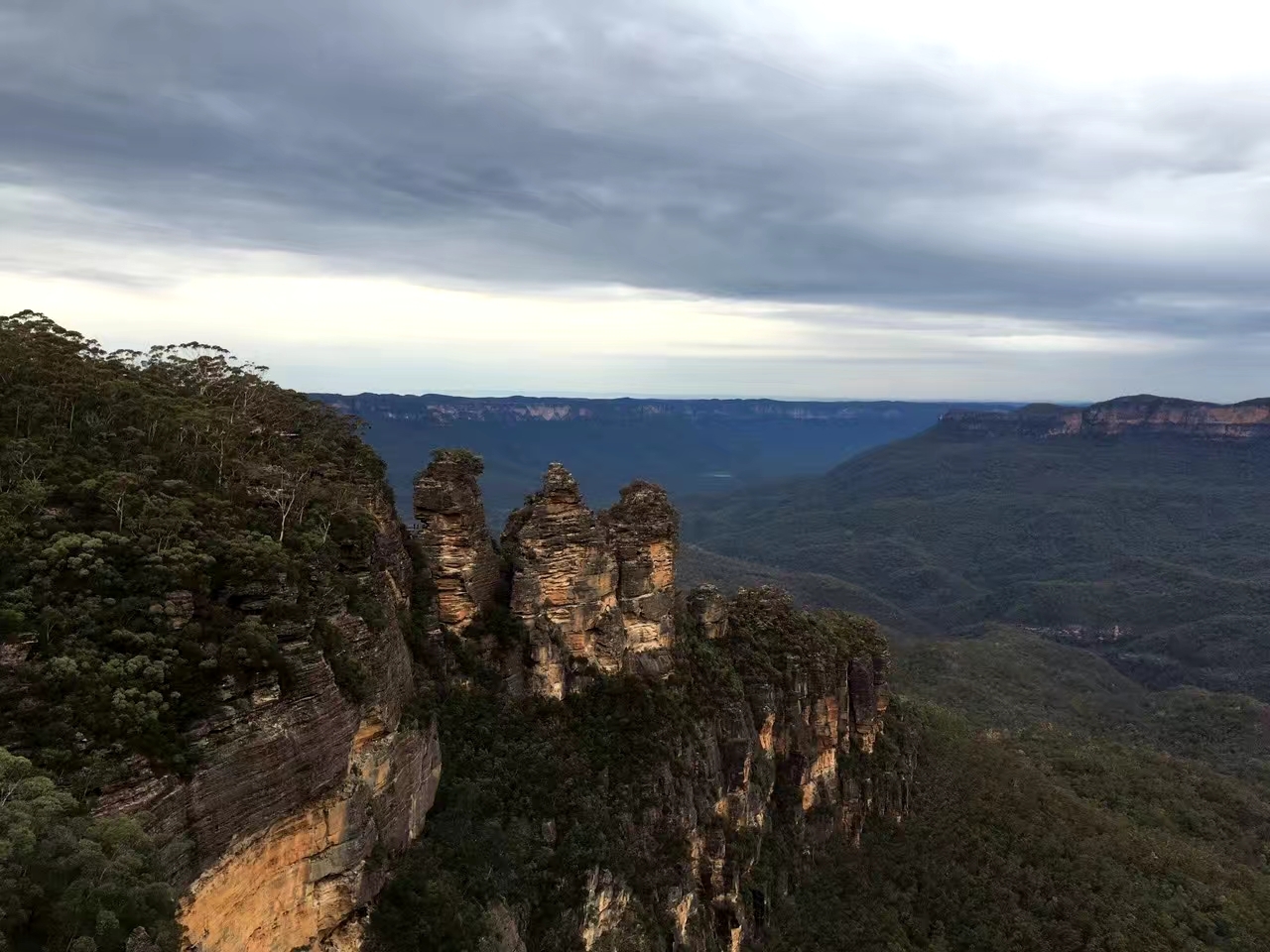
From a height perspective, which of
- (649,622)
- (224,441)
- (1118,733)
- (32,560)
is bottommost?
(1118,733)

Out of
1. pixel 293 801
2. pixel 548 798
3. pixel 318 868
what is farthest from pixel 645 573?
pixel 293 801

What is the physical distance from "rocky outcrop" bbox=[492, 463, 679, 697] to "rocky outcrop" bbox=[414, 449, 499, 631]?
109 inches

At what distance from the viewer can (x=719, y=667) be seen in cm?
4819

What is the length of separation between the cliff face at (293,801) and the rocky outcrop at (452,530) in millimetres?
8759

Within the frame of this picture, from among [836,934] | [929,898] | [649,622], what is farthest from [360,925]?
[929,898]

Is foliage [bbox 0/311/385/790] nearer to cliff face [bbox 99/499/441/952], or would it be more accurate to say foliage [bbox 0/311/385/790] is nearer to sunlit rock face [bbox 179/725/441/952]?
cliff face [bbox 99/499/441/952]

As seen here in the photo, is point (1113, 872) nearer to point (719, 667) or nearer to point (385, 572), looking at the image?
point (719, 667)

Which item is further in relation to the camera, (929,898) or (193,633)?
(929,898)

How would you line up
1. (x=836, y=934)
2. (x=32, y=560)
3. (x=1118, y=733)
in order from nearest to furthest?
(x=32, y=560), (x=836, y=934), (x=1118, y=733)

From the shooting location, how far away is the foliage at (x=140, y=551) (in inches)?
711

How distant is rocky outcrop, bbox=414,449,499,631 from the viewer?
37.2 metres

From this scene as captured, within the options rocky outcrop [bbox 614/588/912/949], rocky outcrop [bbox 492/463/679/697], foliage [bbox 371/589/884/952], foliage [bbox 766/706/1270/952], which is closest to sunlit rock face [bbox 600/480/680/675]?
rocky outcrop [bbox 492/463/679/697]

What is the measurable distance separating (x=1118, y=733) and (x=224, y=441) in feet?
411

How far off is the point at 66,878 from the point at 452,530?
24.1m
